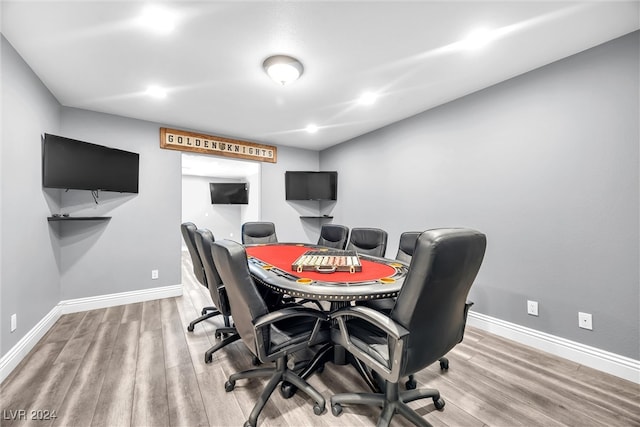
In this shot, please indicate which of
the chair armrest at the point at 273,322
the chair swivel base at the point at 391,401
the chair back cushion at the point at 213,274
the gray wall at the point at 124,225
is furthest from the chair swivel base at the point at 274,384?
the gray wall at the point at 124,225

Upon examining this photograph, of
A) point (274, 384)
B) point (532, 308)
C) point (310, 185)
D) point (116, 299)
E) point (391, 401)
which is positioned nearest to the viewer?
point (391, 401)

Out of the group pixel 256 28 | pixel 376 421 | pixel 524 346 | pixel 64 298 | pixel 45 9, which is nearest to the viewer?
pixel 376 421

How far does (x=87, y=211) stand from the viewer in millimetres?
3254

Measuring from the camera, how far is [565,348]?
219cm

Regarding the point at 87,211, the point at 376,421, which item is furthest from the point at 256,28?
the point at 87,211

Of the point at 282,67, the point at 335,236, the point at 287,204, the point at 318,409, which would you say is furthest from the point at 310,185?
the point at 318,409

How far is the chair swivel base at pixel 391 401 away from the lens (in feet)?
4.54

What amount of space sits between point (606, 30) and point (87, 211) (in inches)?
212

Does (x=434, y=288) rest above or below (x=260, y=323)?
above

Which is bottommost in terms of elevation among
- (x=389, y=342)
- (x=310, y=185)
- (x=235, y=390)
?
(x=235, y=390)

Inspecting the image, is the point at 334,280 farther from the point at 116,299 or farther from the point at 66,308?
the point at 66,308

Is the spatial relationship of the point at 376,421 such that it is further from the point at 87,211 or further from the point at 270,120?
the point at 87,211

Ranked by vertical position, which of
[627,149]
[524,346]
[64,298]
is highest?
[627,149]

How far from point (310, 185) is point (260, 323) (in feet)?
12.8
